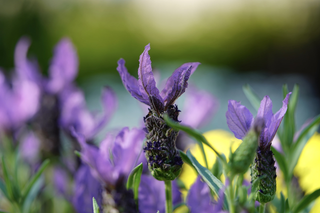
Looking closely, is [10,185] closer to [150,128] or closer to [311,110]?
[150,128]

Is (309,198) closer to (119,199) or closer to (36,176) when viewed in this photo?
(119,199)

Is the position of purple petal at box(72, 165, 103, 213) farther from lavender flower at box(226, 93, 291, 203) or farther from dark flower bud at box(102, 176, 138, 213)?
lavender flower at box(226, 93, 291, 203)

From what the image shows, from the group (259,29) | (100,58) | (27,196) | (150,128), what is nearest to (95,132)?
(27,196)

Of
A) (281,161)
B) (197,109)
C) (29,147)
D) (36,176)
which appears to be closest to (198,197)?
(281,161)

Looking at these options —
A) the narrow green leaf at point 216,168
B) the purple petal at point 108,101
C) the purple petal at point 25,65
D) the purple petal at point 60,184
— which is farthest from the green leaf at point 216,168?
the purple petal at point 25,65

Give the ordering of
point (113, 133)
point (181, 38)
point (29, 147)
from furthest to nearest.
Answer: point (181, 38), point (29, 147), point (113, 133)

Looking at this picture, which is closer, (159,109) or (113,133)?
(159,109)

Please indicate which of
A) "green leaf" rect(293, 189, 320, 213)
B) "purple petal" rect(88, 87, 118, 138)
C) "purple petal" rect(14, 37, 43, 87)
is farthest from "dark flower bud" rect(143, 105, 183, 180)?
"purple petal" rect(14, 37, 43, 87)
